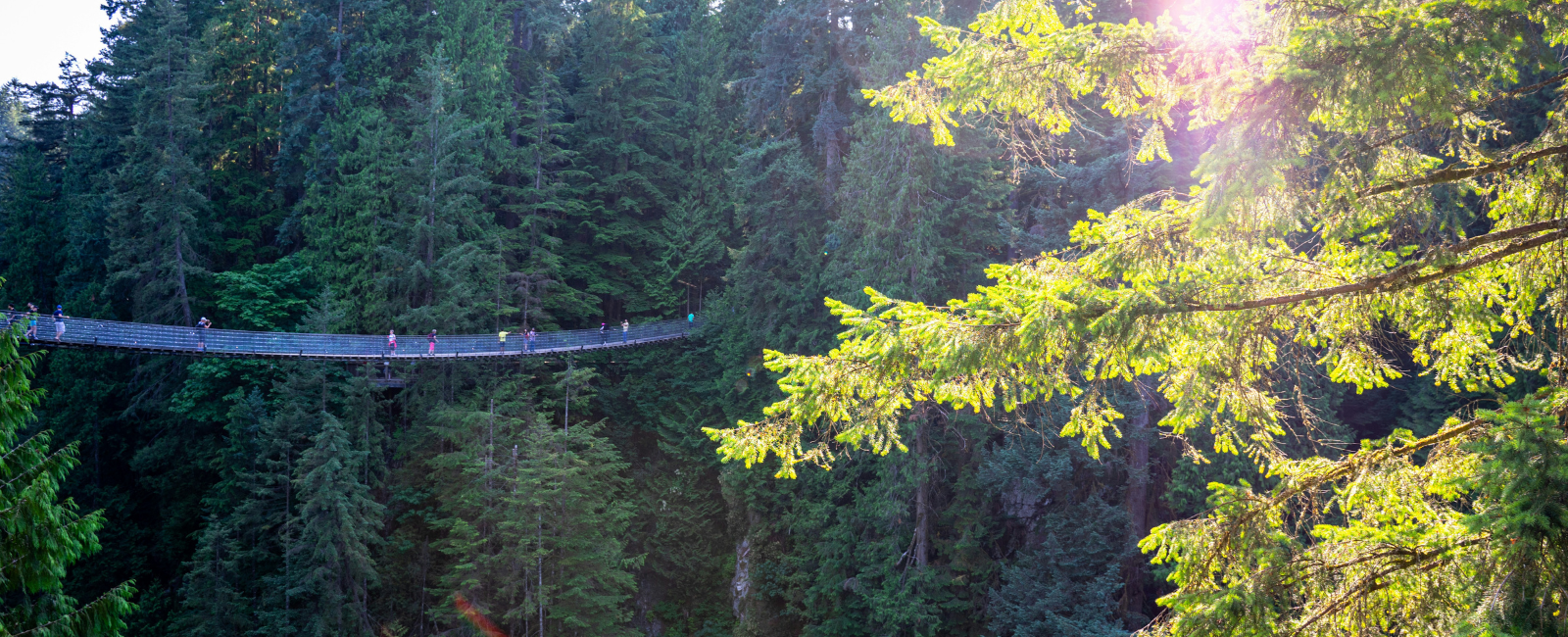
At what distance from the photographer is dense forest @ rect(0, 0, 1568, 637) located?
1555 centimetres

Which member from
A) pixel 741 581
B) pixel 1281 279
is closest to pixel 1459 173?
pixel 1281 279

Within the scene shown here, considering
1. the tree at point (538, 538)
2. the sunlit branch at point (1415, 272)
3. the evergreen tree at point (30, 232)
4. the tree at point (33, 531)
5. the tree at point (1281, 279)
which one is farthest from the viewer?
the evergreen tree at point (30, 232)

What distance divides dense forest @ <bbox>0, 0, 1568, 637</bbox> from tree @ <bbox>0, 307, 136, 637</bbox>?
637cm

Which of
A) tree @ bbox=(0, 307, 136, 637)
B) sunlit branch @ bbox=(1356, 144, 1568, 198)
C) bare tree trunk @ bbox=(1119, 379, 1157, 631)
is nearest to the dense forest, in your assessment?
bare tree trunk @ bbox=(1119, 379, 1157, 631)

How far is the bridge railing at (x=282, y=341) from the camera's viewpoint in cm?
1677

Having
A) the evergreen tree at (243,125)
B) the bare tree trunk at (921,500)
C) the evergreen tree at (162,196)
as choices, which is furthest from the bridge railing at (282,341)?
the bare tree trunk at (921,500)

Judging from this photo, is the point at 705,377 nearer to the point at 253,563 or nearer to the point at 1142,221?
the point at 253,563

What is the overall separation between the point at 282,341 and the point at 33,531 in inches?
490

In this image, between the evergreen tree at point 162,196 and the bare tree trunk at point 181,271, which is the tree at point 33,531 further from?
the evergreen tree at point 162,196

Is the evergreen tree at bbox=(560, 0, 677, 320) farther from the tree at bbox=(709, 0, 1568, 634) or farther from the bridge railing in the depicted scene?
the tree at bbox=(709, 0, 1568, 634)

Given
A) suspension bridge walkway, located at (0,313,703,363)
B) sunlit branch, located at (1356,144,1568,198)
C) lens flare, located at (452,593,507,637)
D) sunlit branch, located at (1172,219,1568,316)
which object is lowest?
lens flare, located at (452,593,507,637)

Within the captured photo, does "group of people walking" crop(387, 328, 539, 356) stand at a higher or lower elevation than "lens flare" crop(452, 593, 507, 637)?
higher

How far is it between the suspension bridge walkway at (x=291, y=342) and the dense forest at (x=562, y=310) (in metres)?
0.94

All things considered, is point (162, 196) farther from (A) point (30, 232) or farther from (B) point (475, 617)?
(B) point (475, 617)
